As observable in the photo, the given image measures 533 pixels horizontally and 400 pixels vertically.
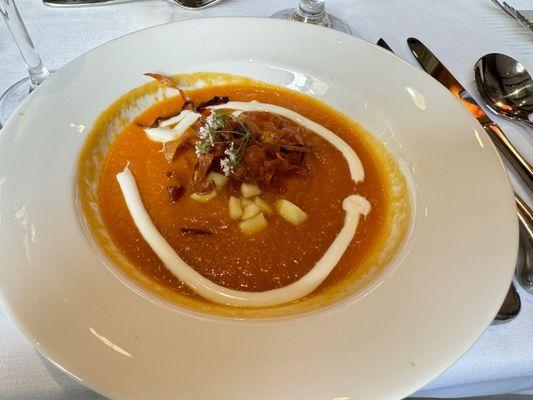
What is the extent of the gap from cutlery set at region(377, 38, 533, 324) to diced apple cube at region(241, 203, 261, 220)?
86cm

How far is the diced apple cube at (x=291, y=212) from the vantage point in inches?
64.7

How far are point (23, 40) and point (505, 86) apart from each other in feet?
6.77

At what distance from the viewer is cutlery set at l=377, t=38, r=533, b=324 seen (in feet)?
4.27

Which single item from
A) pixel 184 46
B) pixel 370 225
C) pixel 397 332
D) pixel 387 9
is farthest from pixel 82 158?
pixel 387 9

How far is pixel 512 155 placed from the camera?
1.67 metres

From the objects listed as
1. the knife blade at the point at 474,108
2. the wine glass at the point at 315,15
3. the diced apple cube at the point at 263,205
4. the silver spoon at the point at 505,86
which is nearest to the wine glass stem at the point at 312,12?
the wine glass at the point at 315,15

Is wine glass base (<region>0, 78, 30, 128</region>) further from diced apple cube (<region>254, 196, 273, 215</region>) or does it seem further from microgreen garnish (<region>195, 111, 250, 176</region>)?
diced apple cube (<region>254, 196, 273, 215</region>)

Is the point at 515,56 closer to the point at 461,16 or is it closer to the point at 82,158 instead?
the point at 461,16

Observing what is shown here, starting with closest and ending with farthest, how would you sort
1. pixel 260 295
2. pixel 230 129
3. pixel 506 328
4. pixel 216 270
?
1. pixel 506 328
2. pixel 260 295
3. pixel 216 270
4. pixel 230 129

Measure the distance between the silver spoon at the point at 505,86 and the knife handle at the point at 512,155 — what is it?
6.1 inches

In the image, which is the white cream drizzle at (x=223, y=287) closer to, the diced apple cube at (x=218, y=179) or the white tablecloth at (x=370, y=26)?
the diced apple cube at (x=218, y=179)

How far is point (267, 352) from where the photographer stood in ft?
3.33

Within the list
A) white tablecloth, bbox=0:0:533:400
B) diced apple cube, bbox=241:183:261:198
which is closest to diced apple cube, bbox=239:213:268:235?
diced apple cube, bbox=241:183:261:198

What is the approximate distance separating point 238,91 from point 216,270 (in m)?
0.95
